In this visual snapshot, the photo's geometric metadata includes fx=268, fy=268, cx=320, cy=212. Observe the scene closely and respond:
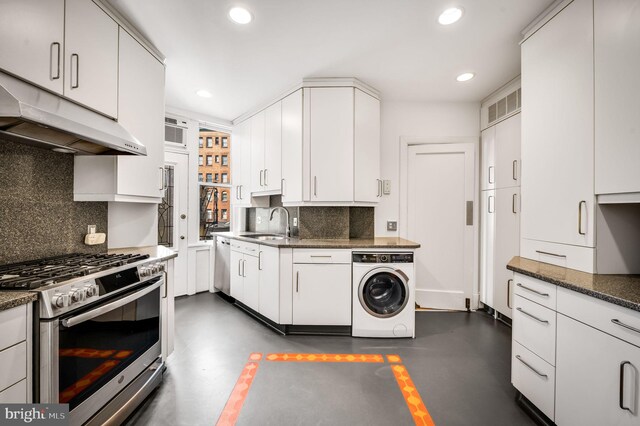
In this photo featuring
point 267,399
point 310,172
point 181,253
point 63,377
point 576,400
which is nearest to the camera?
point 63,377

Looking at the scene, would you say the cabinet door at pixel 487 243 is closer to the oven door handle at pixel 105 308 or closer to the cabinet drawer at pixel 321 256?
the cabinet drawer at pixel 321 256

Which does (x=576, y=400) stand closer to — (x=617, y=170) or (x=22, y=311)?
(x=617, y=170)

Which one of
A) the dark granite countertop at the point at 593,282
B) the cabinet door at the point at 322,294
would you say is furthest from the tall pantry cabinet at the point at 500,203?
the cabinet door at the point at 322,294

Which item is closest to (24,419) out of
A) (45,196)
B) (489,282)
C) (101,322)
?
(101,322)

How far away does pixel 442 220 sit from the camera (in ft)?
11.3

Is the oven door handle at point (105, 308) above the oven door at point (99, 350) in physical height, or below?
above

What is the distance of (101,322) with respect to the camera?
137 centimetres

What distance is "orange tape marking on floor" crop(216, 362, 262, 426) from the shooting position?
160 cm

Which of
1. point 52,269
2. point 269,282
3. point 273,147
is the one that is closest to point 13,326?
point 52,269

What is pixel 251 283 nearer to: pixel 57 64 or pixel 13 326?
pixel 13 326

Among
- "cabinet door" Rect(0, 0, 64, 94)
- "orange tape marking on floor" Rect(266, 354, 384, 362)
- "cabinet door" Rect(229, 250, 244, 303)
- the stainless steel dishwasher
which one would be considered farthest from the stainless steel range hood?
the stainless steel dishwasher

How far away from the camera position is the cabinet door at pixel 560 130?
155 cm

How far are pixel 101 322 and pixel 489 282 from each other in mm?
3711

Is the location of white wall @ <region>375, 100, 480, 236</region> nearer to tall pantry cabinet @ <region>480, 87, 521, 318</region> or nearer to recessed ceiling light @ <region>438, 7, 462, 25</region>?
tall pantry cabinet @ <region>480, 87, 521, 318</region>
